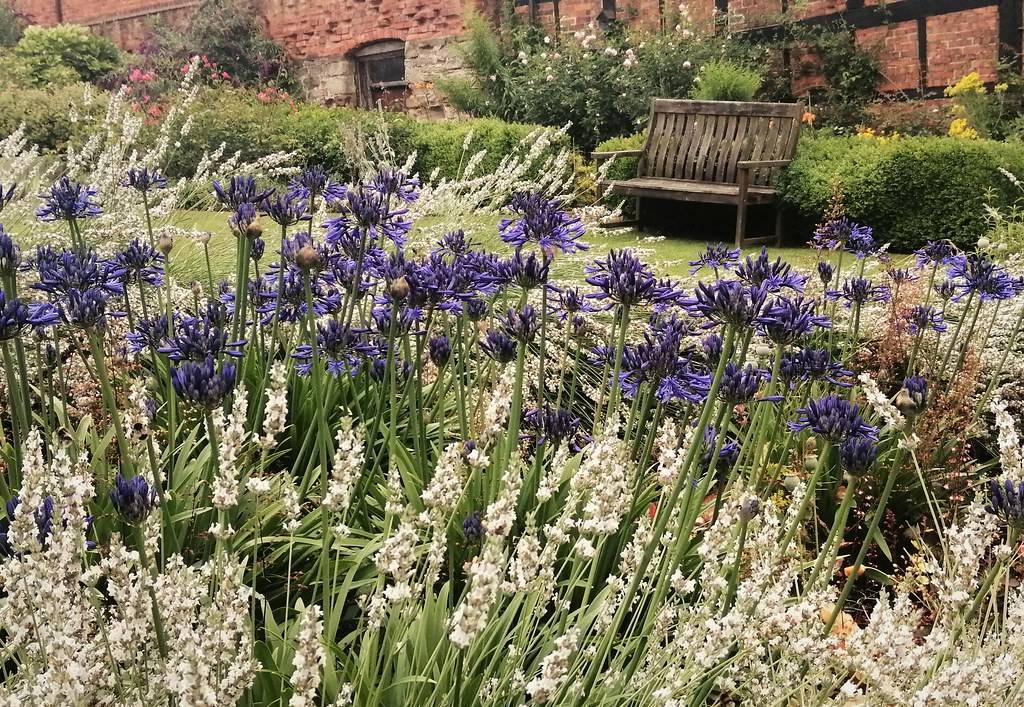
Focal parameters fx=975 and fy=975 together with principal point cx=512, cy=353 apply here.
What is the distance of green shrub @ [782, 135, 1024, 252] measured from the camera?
7.91 meters

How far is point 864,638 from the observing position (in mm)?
1527

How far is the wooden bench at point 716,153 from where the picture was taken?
8758 mm

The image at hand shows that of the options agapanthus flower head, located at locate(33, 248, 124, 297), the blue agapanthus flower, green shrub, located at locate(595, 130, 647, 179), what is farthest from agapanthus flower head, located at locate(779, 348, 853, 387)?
green shrub, located at locate(595, 130, 647, 179)

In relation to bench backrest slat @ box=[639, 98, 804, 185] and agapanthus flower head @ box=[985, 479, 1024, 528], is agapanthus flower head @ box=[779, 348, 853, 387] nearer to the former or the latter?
agapanthus flower head @ box=[985, 479, 1024, 528]

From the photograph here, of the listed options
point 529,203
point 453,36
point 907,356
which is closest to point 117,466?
point 529,203

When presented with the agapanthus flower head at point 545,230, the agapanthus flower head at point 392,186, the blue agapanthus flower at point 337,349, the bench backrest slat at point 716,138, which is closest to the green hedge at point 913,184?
the bench backrest slat at point 716,138

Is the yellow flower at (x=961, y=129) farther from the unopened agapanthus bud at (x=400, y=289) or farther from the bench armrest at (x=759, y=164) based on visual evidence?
the unopened agapanthus bud at (x=400, y=289)

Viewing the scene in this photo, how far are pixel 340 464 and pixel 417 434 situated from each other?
1.15 metres

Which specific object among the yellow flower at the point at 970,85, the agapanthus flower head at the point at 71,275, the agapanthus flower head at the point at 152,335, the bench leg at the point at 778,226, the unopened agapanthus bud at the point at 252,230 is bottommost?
the bench leg at the point at 778,226

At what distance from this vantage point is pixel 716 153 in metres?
9.40

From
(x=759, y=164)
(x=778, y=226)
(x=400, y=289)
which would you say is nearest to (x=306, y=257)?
(x=400, y=289)

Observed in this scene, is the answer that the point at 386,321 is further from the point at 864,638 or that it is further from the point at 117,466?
the point at 864,638

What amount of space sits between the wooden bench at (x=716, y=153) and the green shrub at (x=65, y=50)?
12.8 m

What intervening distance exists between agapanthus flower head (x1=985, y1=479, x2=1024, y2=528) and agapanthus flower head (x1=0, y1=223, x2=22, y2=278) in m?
1.81
